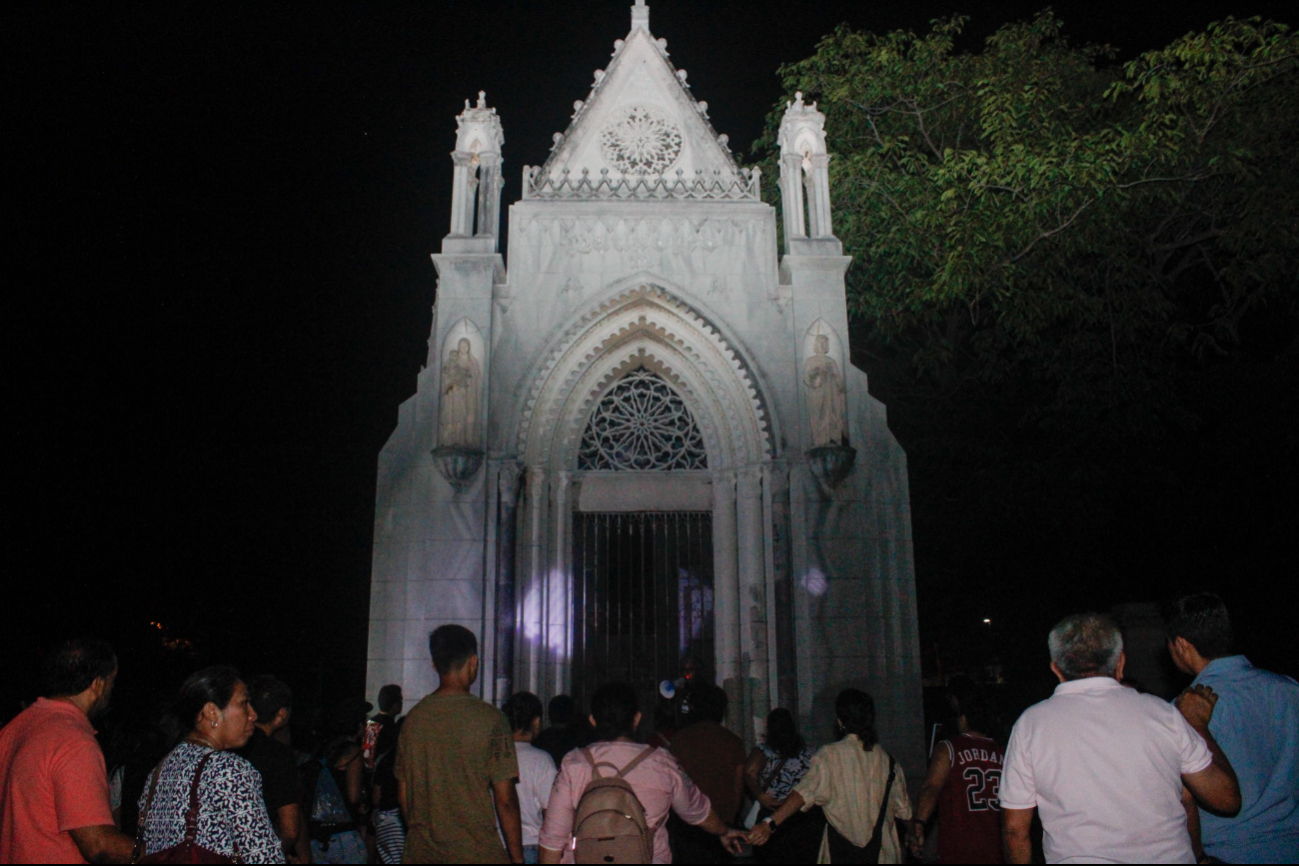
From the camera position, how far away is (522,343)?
12820 millimetres

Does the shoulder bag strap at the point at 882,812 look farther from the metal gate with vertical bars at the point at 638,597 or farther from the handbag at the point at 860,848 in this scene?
the metal gate with vertical bars at the point at 638,597

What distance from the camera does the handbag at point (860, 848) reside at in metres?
4.98

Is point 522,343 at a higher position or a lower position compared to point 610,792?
higher

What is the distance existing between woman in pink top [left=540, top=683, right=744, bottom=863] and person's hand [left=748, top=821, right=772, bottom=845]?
0.23 metres

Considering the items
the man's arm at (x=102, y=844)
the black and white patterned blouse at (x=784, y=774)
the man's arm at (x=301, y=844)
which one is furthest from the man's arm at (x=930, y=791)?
the man's arm at (x=102, y=844)

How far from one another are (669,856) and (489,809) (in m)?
0.96

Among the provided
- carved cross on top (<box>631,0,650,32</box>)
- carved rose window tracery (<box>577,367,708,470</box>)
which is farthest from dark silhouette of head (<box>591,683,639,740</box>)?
carved cross on top (<box>631,0,650,32</box>)

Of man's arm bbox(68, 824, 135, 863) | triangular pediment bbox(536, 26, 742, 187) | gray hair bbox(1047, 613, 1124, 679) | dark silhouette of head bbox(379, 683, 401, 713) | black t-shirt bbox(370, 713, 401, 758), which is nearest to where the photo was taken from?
gray hair bbox(1047, 613, 1124, 679)

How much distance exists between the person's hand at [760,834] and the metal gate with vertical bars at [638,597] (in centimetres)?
788

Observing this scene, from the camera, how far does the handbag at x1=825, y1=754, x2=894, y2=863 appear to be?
16.3 ft

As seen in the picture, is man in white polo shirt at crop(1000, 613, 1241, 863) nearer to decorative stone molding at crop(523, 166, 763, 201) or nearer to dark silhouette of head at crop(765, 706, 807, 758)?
dark silhouette of head at crop(765, 706, 807, 758)

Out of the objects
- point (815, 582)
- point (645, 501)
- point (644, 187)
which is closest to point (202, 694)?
point (815, 582)

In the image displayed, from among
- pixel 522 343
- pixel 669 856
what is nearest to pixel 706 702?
pixel 669 856

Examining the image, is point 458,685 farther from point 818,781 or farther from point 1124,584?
point 1124,584
